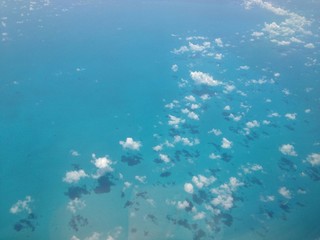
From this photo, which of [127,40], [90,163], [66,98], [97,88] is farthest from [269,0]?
[90,163]

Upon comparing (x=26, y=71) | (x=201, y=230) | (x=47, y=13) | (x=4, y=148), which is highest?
(x=47, y=13)

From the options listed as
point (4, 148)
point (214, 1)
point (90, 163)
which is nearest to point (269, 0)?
point (214, 1)

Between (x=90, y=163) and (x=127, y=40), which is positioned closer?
(x=90, y=163)

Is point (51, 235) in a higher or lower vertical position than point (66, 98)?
lower

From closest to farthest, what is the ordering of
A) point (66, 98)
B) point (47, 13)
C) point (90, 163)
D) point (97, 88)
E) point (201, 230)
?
point (201, 230) < point (90, 163) < point (66, 98) < point (97, 88) < point (47, 13)

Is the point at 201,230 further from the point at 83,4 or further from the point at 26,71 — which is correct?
the point at 83,4

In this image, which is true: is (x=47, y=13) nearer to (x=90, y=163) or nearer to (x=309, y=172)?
(x=90, y=163)

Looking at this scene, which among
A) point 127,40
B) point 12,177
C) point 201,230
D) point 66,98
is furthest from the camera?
point 127,40
